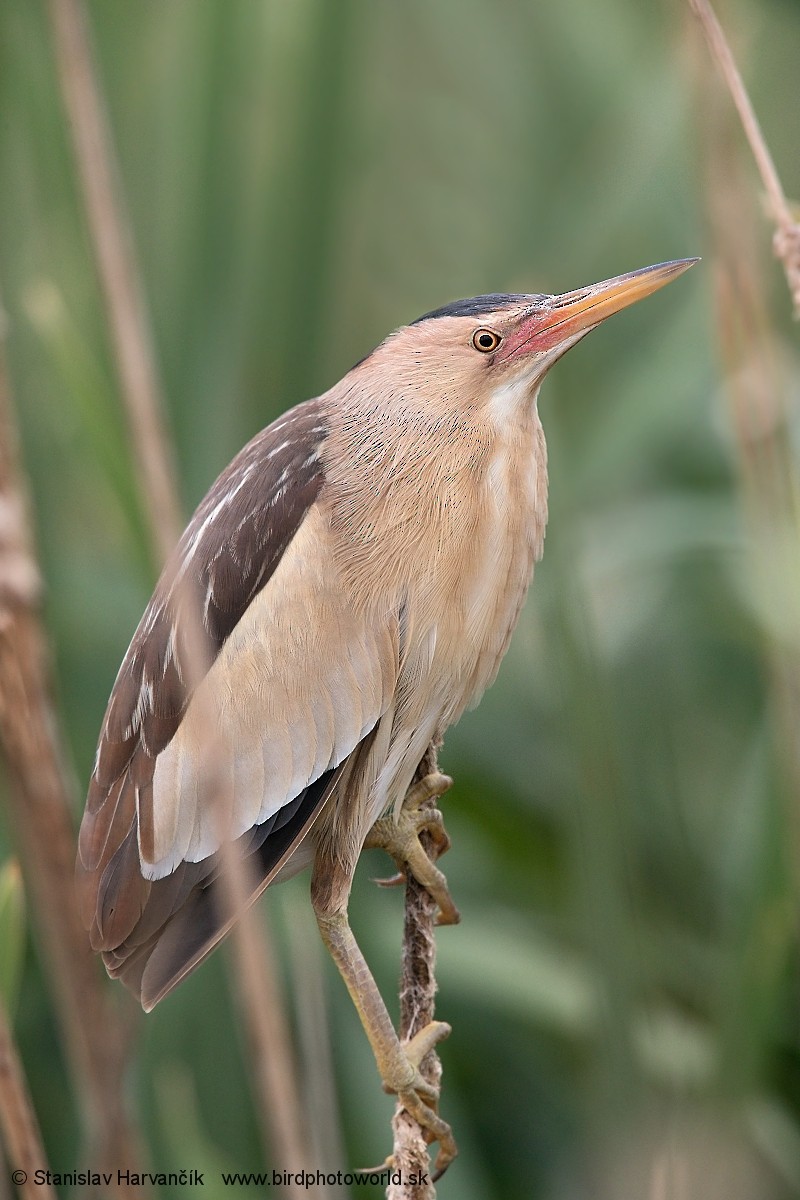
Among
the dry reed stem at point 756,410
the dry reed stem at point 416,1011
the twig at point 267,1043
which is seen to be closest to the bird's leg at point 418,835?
the dry reed stem at point 416,1011

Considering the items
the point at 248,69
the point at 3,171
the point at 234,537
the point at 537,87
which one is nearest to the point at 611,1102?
the point at 234,537

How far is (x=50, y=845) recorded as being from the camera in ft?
1.40

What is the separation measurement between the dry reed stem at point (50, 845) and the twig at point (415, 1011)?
44 centimetres

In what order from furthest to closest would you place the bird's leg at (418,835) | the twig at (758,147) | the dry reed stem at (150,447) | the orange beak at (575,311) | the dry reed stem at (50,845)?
1. the bird's leg at (418,835)
2. the orange beak at (575,311)
3. the twig at (758,147)
4. the dry reed stem at (150,447)
5. the dry reed stem at (50,845)

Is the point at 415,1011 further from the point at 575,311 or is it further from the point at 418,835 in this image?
the point at 575,311

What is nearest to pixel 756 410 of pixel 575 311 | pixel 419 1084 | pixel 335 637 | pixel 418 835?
pixel 575 311

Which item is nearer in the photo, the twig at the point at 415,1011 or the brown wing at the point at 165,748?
the twig at the point at 415,1011

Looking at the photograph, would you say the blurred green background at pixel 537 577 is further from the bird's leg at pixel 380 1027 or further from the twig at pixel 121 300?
the twig at pixel 121 300

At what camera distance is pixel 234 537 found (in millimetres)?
1011

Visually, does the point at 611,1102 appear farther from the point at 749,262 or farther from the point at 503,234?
the point at 503,234

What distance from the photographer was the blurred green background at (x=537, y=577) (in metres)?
1.12

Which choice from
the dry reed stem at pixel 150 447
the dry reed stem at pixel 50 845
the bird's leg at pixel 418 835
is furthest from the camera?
the bird's leg at pixel 418 835

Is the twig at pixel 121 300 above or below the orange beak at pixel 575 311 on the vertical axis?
above

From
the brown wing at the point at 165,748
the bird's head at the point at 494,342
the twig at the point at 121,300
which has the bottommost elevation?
the brown wing at the point at 165,748
